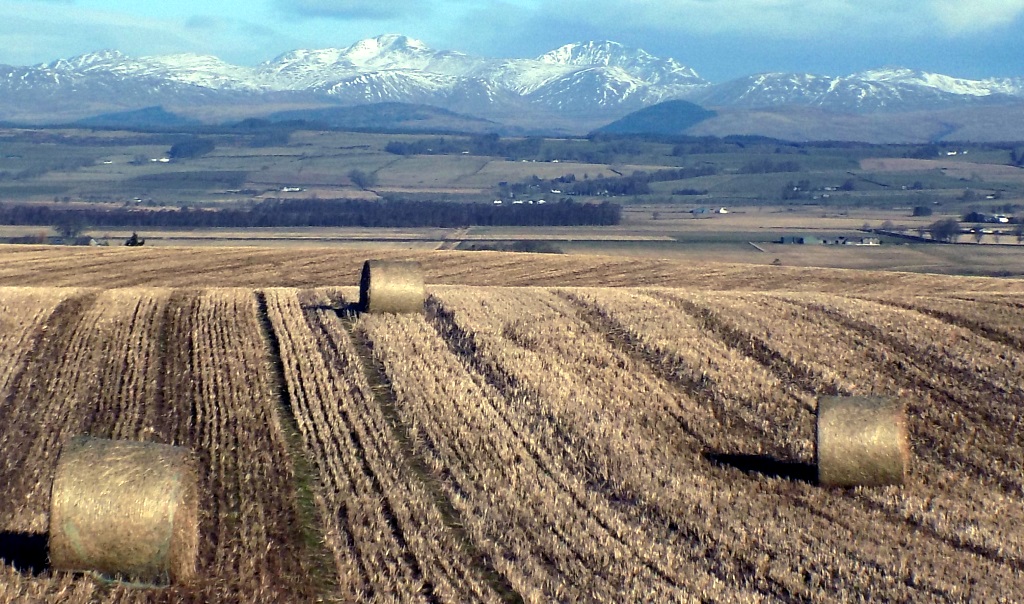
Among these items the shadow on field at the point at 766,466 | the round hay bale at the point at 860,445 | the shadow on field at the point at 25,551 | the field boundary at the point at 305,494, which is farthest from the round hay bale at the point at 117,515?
the round hay bale at the point at 860,445

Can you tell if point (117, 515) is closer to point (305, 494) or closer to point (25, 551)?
point (25, 551)

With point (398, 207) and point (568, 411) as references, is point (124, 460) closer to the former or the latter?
point (568, 411)

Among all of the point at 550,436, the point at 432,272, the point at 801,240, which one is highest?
the point at 550,436

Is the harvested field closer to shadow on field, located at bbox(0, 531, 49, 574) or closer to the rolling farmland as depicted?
the rolling farmland

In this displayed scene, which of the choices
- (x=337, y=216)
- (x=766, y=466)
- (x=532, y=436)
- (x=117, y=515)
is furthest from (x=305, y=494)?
(x=337, y=216)

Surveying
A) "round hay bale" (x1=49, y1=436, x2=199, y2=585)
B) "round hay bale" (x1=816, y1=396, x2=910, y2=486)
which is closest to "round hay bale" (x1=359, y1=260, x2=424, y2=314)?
"round hay bale" (x1=816, y1=396, x2=910, y2=486)

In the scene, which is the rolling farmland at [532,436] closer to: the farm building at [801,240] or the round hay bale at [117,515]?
the round hay bale at [117,515]
